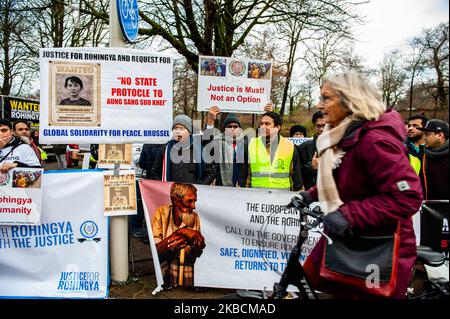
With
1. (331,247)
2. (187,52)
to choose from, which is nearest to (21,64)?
(187,52)

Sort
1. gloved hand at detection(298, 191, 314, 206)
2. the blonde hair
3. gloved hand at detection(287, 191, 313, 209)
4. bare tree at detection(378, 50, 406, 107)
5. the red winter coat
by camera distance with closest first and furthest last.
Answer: the red winter coat
the blonde hair
gloved hand at detection(287, 191, 313, 209)
gloved hand at detection(298, 191, 314, 206)
bare tree at detection(378, 50, 406, 107)

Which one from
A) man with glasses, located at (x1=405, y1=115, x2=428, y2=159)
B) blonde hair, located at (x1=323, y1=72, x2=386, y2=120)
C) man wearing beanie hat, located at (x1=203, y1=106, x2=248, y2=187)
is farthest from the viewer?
man with glasses, located at (x1=405, y1=115, x2=428, y2=159)

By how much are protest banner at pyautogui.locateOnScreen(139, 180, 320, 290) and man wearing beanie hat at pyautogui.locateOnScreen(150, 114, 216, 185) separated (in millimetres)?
400

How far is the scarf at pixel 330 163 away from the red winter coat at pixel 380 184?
4 cm

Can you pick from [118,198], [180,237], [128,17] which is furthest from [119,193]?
[128,17]

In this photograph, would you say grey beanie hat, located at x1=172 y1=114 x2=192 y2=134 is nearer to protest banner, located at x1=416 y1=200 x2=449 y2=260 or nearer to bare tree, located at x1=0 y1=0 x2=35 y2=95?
protest banner, located at x1=416 y1=200 x2=449 y2=260

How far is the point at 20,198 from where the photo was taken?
4.11 m

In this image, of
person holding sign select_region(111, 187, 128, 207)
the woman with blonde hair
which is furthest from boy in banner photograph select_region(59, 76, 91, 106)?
the woman with blonde hair

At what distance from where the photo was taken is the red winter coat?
6.48 ft

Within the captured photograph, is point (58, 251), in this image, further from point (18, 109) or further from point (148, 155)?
point (18, 109)

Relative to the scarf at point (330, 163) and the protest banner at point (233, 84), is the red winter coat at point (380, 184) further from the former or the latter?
the protest banner at point (233, 84)

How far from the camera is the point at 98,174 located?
431 cm
